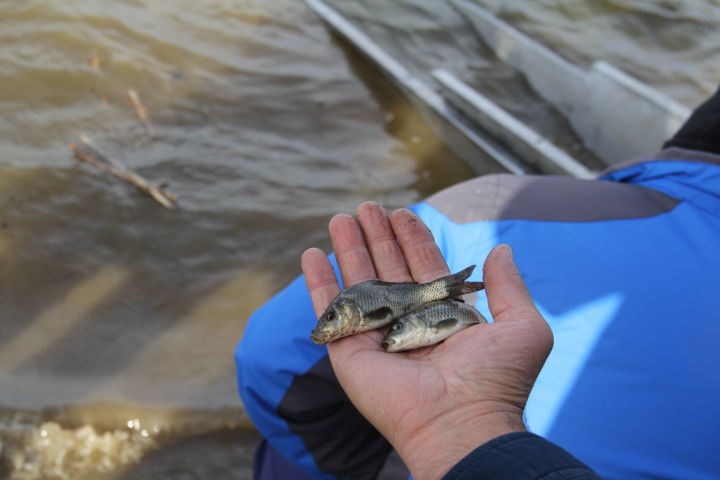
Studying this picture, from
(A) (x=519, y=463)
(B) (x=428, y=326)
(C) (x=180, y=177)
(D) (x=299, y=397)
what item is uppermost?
(A) (x=519, y=463)

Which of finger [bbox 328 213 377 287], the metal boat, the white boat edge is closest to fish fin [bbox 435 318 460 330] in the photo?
finger [bbox 328 213 377 287]

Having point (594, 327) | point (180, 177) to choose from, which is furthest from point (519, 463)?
point (180, 177)

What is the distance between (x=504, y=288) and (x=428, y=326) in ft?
1.35

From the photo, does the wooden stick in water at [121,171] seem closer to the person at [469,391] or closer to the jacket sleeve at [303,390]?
the jacket sleeve at [303,390]

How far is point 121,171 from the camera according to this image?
5176 millimetres

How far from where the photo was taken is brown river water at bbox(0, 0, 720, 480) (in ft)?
12.0

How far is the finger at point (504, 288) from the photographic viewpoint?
7.16 ft

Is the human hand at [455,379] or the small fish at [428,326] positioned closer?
the human hand at [455,379]

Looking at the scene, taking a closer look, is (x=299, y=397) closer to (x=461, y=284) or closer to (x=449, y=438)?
(x=461, y=284)

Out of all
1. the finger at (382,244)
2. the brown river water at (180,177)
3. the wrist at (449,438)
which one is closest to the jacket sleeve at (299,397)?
the finger at (382,244)

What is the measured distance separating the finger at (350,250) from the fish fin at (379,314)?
0.24 meters

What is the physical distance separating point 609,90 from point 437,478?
19.0 ft

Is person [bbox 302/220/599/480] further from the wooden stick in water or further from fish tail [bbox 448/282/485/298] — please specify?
the wooden stick in water

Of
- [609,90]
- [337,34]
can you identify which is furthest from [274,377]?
[337,34]
